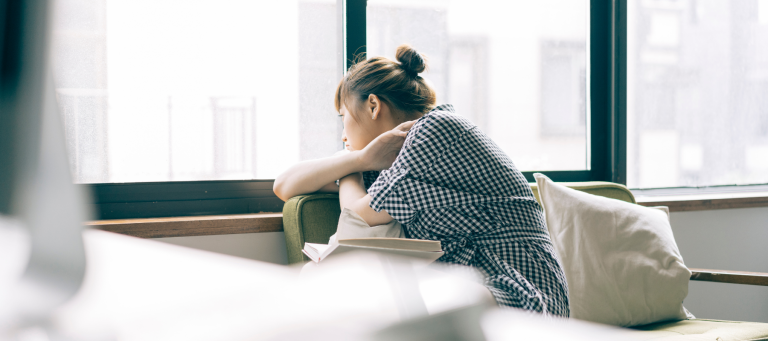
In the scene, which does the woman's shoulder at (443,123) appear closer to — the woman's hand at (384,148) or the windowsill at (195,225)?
the woman's hand at (384,148)

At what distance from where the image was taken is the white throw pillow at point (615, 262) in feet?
4.24

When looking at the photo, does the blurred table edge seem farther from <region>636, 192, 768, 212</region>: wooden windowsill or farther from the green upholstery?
the green upholstery

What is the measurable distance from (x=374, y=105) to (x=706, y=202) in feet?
4.89

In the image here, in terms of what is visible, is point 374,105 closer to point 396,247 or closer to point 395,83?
point 395,83

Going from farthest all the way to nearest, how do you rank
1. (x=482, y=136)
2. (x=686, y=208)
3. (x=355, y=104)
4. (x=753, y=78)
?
1. (x=753, y=78)
2. (x=686, y=208)
3. (x=355, y=104)
4. (x=482, y=136)

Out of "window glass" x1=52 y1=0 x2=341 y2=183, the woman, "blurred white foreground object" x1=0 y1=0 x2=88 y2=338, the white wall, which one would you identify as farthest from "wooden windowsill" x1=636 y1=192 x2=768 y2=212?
"blurred white foreground object" x1=0 y1=0 x2=88 y2=338

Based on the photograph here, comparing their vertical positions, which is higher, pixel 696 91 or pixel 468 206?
pixel 696 91

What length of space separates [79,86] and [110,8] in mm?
241

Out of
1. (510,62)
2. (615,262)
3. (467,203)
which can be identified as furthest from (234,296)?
(510,62)

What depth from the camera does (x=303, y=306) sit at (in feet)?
0.44

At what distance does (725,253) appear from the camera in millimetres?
1911

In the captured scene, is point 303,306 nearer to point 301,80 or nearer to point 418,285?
A: point 418,285

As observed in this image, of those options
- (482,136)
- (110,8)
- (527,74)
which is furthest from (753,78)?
(110,8)

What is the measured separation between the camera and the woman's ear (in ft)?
3.85
